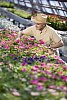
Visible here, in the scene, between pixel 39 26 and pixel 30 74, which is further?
pixel 39 26

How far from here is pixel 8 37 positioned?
7.88 metres

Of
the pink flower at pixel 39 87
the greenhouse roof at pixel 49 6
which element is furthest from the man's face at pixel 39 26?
the greenhouse roof at pixel 49 6

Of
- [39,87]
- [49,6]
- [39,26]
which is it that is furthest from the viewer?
[49,6]

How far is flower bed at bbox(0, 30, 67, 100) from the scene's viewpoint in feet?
11.7

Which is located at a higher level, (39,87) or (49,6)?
(39,87)

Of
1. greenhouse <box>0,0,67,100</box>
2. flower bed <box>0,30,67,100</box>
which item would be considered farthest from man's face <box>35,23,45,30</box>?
flower bed <box>0,30,67,100</box>

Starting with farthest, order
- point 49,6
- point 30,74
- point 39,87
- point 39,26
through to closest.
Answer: point 49,6 < point 39,26 < point 30,74 < point 39,87

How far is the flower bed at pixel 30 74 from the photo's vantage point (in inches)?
141

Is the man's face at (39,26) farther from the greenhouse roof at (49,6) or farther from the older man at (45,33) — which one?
the greenhouse roof at (49,6)

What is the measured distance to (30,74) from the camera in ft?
14.0

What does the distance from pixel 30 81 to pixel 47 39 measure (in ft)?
11.3

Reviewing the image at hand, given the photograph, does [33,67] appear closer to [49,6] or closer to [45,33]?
[45,33]

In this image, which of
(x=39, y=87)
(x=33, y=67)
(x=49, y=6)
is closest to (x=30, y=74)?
(x=33, y=67)

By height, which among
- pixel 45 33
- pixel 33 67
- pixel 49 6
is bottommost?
pixel 49 6
